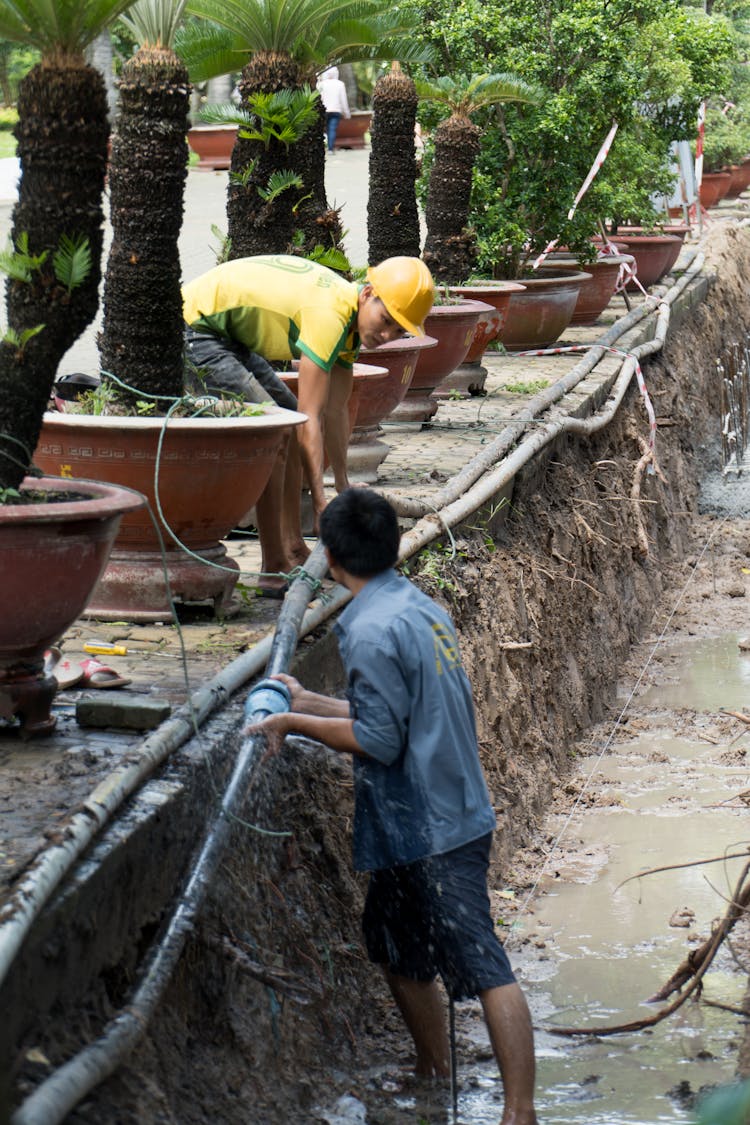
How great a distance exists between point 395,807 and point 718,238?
70.8 feet

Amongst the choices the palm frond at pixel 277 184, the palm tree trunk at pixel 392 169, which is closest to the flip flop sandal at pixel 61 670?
the palm frond at pixel 277 184

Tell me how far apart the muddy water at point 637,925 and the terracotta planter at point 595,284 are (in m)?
6.98

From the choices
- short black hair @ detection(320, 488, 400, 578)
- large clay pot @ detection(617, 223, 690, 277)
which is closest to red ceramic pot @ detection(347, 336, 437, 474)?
short black hair @ detection(320, 488, 400, 578)

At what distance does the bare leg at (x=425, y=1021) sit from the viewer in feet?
15.0

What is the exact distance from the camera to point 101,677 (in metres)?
5.29

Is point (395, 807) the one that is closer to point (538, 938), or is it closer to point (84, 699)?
point (84, 699)

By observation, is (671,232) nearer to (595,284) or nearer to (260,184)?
(595,284)

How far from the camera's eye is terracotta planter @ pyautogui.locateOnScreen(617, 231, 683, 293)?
17.8 m

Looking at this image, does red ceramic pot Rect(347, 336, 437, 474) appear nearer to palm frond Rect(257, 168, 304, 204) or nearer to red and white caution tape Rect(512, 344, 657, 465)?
palm frond Rect(257, 168, 304, 204)

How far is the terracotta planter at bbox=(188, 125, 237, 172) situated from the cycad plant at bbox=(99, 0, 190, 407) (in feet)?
69.2

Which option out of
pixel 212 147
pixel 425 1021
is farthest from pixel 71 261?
pixel 212 147

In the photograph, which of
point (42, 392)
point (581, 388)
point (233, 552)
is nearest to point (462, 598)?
point (233, 552)

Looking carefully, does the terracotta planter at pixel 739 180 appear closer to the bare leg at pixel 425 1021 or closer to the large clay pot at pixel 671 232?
the large clay pot at pixel 671 232

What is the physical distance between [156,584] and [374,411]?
318 centimetres
